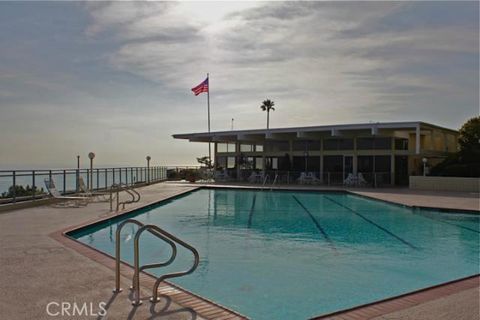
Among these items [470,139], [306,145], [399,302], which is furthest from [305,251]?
[470,139]

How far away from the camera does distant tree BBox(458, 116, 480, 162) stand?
2188 cm

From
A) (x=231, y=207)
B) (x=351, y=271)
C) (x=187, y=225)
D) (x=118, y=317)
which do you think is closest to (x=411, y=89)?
Answer: (x=231, y=207)

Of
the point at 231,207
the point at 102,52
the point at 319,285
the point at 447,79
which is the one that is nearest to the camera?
the point at 319,285

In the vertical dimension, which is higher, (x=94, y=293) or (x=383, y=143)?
(x=383, y=143)

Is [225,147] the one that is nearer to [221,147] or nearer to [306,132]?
[221,147]

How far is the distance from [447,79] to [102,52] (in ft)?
40.7

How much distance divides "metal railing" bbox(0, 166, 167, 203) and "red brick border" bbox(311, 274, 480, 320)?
976 centimetres

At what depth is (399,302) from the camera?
421 centimetres

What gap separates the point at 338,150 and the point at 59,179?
52.0 ft

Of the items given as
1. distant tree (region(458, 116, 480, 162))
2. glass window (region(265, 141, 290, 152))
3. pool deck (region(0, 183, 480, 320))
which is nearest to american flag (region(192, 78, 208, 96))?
glass window (region(265, 141, 290, 152))

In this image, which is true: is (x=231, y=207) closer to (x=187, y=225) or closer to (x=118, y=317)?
(x=187, y=225)

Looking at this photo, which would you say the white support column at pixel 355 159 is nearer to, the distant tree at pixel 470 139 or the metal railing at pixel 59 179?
the distant tree at pixel 470 139

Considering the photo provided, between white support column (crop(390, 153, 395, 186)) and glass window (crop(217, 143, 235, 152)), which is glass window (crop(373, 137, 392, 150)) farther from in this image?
glass window (crop(217, 143, 235, 152))

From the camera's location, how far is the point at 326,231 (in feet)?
33.4
